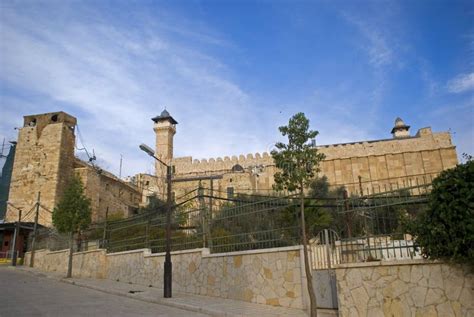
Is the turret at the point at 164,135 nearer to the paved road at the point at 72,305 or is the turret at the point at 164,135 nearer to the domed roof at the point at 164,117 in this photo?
the domed roof at the point at 164,117

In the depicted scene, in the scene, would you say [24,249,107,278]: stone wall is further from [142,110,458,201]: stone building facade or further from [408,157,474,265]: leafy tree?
[142,110,458,201]: stone building facade

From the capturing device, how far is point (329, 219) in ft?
53.6

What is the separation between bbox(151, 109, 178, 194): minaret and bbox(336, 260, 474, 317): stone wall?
155ft

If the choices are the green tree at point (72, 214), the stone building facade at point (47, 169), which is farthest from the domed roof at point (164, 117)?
the green tree at point (72, 214)

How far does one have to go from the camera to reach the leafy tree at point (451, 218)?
16.7 feet

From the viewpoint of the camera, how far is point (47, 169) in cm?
3278

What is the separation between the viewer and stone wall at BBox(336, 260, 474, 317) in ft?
18.0

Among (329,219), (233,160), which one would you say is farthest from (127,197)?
(329,219)

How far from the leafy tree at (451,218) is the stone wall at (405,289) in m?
0.33

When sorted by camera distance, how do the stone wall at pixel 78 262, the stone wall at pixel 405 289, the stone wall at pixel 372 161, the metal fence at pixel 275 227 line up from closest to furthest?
the stone wall at pixel 405 289
the metal fence at pixel 275 227
the stone wall at pixel 78 262
the stone wall at pixel 372 161

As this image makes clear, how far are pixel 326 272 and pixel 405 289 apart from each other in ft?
7.44

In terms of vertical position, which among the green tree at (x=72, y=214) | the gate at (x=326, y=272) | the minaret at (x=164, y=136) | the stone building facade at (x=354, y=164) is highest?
the minaret at (x=164, y=136)

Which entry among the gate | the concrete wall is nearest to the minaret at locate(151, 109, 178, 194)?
the concrete wall

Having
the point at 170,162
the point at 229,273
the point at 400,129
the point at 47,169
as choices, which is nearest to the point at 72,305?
the point at 229,273
